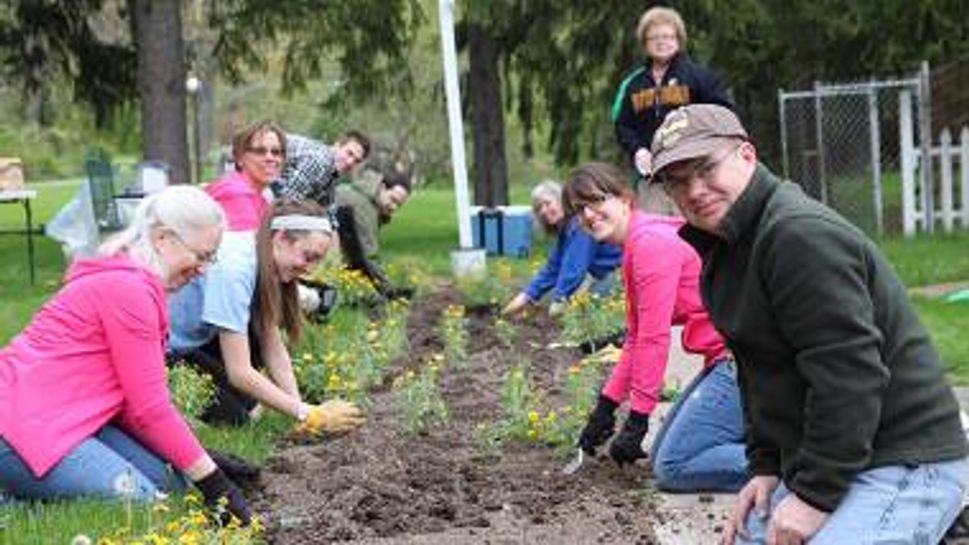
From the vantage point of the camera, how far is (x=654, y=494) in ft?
18.2

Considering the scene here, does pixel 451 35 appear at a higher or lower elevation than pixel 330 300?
higher

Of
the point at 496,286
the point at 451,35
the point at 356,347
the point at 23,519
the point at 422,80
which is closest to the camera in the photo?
the point at 23,519

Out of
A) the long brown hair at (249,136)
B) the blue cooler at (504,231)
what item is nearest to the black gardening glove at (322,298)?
the long brown hair at (249,136)

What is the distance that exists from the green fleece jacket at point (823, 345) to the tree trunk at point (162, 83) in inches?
550

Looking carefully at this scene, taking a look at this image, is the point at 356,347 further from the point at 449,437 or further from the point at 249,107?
the point at 249,107

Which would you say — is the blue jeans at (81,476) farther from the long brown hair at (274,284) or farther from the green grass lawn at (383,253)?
the long brown hair at (274,284)

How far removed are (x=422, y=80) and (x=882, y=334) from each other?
32997 mm

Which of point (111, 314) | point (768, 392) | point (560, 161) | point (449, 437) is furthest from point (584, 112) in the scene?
point (768, 392)

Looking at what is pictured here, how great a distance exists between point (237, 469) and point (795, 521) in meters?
2.63

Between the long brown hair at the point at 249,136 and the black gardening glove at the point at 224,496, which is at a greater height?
the long brown hair at the point at 249,136

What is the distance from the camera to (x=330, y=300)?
896 cm

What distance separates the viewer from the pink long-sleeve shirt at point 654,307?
18.2 feet

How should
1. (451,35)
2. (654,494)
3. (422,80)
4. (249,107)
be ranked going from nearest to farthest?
(654,494) → (451,35) → (422,80) → (249,107)

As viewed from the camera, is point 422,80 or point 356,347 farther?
point 422,80
